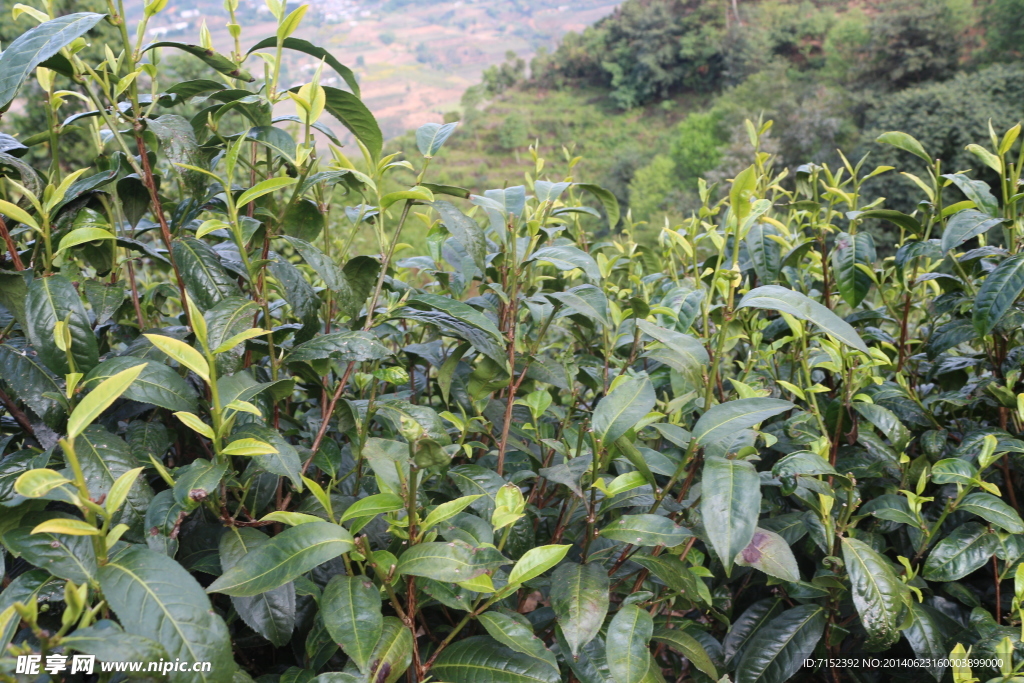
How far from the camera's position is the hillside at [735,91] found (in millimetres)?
17312

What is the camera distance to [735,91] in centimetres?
2616

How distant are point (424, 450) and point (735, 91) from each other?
97.1 ft

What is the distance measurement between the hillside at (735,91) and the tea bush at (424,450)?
11.0 metres

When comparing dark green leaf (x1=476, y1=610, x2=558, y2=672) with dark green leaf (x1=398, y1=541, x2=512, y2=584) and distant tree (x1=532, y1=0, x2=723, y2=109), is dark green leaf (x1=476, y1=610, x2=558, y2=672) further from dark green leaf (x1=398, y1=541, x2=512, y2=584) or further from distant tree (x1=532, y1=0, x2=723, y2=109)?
distant tree (x1=532, y1=0, x2=723, y2=109)

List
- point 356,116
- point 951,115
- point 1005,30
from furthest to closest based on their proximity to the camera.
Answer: point 1005,30 → point 951,115 → point 356,116

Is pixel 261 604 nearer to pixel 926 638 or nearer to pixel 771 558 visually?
pixel 771 558

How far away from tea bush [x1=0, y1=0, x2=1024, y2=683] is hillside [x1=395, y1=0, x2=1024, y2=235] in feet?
36.1

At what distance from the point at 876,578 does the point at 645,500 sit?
0.34 meters

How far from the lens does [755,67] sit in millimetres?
29078

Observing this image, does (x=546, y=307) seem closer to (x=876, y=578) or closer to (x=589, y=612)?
(x=589, y=612)

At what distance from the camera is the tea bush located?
0.66m

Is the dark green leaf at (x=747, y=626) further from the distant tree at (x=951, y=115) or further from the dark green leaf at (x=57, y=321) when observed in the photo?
the distant tree at (x=951, y=115)

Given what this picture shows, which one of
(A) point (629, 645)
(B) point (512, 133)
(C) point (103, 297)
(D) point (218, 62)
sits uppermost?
(D) point (218, 62)

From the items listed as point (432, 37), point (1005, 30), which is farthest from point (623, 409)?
point (432, 37)
